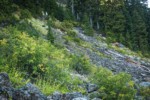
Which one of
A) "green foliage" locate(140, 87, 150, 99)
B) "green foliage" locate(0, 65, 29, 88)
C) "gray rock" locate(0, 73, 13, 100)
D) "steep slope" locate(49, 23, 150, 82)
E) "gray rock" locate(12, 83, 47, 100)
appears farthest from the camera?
"steep slope" locate(49, 23, 150, 82)

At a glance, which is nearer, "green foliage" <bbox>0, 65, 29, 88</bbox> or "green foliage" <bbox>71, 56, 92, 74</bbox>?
"green foliage" <bbox>0, 65, 29, 88</bbox>

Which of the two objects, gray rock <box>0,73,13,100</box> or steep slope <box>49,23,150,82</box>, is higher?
gray rock <box>0,73,13,100</box>

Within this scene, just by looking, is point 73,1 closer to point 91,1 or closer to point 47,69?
point 91,1

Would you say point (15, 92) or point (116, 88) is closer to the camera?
point (15, 92)

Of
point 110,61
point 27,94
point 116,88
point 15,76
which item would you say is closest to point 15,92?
point 27,94

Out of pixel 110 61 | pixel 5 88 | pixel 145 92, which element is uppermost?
pixel 5 88

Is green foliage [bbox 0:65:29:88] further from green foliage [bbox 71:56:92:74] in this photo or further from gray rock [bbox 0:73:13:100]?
green foliage [bbox 71:56:92:74]

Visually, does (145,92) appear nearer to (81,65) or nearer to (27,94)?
(81,65)

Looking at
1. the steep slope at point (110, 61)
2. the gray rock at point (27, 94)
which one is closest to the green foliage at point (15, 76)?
the gray rock at point (27, 94)

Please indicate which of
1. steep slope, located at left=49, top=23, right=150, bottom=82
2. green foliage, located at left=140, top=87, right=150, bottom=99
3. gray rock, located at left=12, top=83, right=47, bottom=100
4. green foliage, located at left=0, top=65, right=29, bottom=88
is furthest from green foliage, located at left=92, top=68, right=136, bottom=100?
steep slope, located at left=49, top=23, right=150, bottom=82

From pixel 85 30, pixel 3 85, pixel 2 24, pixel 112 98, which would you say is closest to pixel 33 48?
pixel 112 98

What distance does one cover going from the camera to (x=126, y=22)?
62.3m

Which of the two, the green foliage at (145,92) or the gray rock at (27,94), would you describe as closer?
the gray rock at (27,94)

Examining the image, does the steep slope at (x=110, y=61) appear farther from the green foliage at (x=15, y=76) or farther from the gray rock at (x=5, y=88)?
the gray rock at (x=5, y=88)
